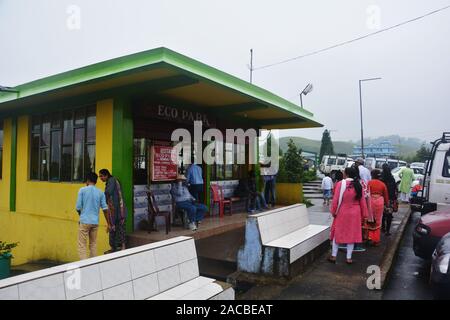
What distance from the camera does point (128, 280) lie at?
2.89 meters

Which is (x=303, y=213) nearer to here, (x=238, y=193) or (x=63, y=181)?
(x=238, y=193)

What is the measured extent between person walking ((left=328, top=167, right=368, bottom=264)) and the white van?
3781 mm

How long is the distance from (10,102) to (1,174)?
10.3 ft

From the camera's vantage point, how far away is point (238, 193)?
34.9ft

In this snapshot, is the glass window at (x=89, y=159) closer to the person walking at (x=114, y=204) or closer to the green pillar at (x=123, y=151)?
the green pillar at (x=123, y=151)

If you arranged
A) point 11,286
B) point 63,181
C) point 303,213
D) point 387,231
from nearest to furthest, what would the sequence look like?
point 11,286 → point 303,213 → point 387,231 → point 63,181

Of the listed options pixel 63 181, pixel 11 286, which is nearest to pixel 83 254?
pixel 63 181

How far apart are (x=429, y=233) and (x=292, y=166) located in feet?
27.6

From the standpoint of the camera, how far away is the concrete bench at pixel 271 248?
4.84 m

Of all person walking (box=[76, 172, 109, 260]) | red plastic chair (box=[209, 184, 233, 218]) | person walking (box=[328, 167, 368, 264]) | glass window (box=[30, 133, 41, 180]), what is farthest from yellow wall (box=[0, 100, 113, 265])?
person walking (box=[328, 167, 368, 264])

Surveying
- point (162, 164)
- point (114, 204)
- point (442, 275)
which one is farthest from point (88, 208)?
point (442, 275)

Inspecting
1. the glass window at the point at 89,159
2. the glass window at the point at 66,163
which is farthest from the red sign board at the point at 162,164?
the glass window at the point at 66,163

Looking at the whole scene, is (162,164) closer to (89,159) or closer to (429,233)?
(89,159)

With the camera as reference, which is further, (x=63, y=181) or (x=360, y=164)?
(x=63, y=181)
